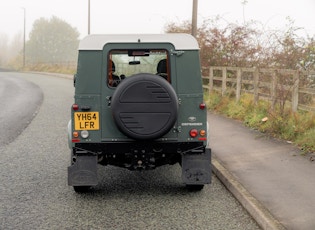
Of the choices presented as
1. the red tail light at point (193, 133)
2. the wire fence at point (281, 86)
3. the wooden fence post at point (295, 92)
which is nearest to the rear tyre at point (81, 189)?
the red tail light at point (193, 133)

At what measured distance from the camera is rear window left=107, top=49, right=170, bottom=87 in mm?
5711

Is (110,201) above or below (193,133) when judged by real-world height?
below

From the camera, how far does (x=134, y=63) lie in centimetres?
598

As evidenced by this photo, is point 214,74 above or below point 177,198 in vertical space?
above

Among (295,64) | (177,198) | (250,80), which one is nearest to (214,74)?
(250,80)

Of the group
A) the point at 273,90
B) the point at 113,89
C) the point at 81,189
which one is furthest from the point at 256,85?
the point at 81,189

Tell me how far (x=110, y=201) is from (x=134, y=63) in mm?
1869

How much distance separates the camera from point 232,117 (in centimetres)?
1291

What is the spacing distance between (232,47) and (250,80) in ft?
15.3

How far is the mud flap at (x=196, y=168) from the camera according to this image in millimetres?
5699

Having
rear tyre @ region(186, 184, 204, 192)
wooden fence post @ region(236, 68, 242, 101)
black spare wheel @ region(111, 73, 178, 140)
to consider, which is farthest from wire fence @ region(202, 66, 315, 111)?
black spare wheel @ region(111, 73, 178, 140)

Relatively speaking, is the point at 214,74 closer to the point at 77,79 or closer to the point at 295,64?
the point at 295,64

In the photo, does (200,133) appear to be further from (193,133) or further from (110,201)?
(110,201)

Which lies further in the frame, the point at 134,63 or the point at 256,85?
the point at 256,85
